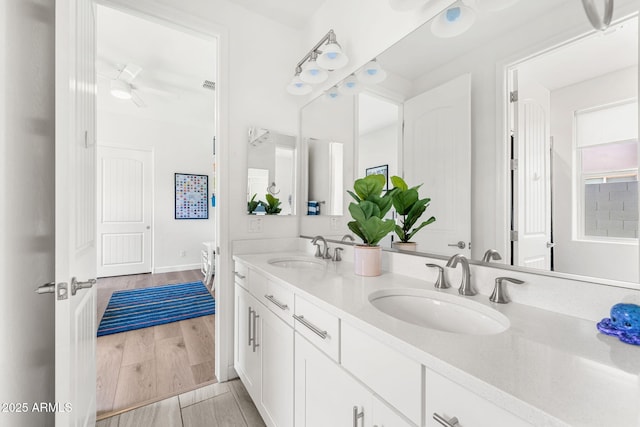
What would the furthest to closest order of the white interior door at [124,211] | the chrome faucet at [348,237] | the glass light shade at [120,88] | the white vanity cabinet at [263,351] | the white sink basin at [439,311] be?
the white interior door at [124,211] < the glass light shade at [120,88] < the chrome faucet at [348,237] < the white vanity cabinet at [263,351] < the white sink basin at [439,311]

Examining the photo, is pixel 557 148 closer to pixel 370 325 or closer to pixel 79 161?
pixel 370 325

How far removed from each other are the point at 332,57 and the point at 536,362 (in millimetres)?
1708

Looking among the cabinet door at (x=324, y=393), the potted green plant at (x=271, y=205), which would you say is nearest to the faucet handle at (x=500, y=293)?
the cabinet door at (x=324, y=393)

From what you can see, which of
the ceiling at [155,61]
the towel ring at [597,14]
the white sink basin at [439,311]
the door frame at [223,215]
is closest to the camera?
the towel ring at [597,14]

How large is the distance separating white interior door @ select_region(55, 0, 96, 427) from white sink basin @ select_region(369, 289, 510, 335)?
0.97 meters

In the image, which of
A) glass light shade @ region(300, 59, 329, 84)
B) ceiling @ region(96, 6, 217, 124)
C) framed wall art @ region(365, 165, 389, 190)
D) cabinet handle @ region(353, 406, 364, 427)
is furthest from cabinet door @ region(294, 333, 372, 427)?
ceiling @ region(96, 6, 217, 124)

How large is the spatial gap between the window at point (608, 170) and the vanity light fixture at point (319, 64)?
1251mm

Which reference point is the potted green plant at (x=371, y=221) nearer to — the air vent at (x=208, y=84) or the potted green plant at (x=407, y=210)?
the potted green plant at (x=407, y=210)

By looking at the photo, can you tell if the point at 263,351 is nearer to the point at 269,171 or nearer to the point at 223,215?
the point at 223,215

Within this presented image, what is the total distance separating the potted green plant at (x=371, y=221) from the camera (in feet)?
4.14

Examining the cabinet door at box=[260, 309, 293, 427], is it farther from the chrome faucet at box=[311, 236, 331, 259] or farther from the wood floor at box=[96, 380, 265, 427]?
the chrome faucet at box=[311, 236, 331, 259]

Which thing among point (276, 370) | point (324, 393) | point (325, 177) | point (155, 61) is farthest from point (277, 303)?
point (155, 61)

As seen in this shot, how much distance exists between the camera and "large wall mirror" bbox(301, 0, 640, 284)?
0.73m

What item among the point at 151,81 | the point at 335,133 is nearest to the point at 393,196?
the point at 335,133
